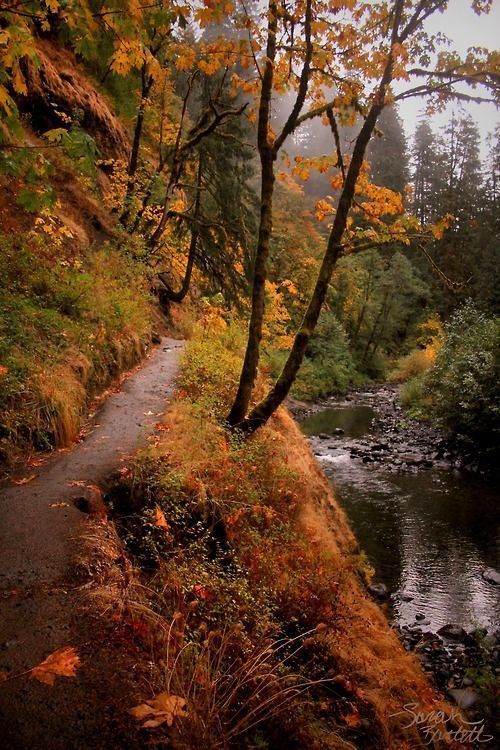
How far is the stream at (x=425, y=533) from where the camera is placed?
6086mm

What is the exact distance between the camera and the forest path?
215 cm

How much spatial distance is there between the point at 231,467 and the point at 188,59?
5.15 meters

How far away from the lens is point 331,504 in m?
7.91

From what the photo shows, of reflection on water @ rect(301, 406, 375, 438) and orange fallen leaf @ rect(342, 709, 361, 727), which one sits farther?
reflection on water @ rect(301, 406, 375, 438)

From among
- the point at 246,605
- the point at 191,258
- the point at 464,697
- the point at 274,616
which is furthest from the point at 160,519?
the point at 191,258

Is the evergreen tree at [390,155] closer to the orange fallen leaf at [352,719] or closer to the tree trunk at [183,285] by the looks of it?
the tree trunk at [183,285]

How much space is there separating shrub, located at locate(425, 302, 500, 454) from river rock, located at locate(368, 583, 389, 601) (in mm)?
7153

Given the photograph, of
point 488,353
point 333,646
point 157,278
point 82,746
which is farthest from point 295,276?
point 82,746

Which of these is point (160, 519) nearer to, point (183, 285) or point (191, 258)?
point (191, 258)

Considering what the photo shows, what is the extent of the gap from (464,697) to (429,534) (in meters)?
4.19

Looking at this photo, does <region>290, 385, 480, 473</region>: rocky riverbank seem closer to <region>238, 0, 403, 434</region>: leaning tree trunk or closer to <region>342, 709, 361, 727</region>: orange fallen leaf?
<region>238, 0, 403, 434</region>: leaning tree trunk

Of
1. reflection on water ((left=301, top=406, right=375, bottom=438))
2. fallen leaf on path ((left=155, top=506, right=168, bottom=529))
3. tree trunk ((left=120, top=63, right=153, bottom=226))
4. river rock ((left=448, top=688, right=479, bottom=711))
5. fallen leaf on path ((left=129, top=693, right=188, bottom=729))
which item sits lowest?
reflection on water ((left=301, top=406, right=375, bottom=438))

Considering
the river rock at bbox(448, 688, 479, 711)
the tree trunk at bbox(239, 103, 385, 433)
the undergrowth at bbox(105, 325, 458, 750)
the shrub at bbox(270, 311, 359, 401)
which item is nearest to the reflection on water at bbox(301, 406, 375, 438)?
the shrub at bbox(270, 311, 359, 401)

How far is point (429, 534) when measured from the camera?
8742mm
